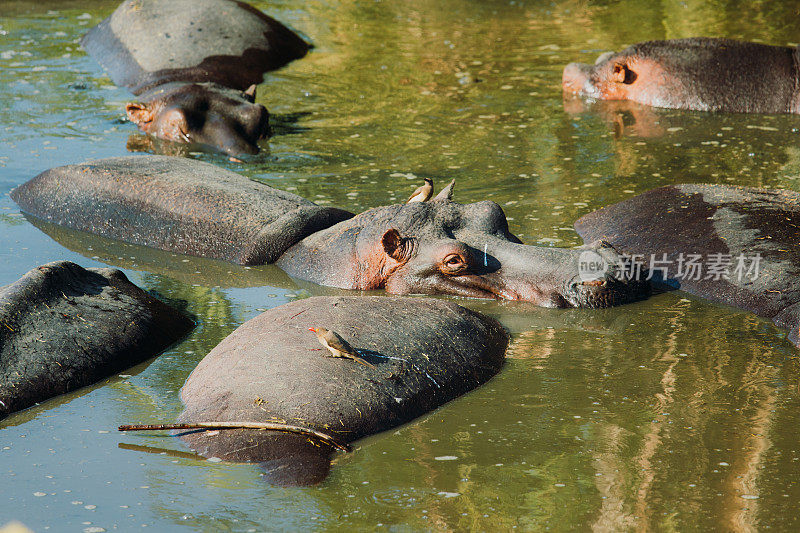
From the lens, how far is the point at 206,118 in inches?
424

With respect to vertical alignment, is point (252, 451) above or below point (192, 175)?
below

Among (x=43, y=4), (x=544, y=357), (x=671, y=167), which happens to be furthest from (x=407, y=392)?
(x=43, y=4)

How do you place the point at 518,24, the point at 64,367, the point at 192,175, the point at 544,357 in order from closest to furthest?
the point at 64,367 → the point at 544,357 → the point at 192,175 → the point at 518,24

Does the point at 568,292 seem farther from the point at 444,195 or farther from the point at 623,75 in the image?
the point at 623,75

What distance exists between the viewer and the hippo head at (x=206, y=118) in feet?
34.5

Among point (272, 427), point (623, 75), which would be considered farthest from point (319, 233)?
point (623, 75)

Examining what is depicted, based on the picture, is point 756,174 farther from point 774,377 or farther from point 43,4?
point 43,4

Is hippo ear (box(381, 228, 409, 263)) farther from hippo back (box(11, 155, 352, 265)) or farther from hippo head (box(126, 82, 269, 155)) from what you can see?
hippo head (box(126, 82, 269, 155))

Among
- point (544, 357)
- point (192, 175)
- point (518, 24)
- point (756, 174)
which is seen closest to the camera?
point (544, 357)

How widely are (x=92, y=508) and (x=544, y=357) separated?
2.71m

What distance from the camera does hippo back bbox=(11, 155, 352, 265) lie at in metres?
7.61

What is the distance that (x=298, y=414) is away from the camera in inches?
181

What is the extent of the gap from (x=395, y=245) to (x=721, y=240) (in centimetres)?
222

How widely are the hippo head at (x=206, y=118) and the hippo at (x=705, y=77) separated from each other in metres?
4.34
